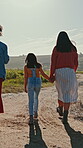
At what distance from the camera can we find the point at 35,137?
532cm

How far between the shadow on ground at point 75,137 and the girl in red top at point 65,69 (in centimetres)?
52

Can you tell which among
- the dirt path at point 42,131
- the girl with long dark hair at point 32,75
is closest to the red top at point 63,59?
the girl with long dark hair at point 32,75

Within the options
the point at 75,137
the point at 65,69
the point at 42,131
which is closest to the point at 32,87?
the point at 65,69

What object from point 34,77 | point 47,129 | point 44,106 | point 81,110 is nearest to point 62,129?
point 47,129

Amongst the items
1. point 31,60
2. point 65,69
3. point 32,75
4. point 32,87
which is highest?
point 31,60

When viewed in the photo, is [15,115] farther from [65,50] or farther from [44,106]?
[65,50]

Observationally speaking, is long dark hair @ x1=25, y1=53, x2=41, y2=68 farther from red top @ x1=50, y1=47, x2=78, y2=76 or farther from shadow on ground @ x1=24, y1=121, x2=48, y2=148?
shadow on ground @ x1=24, y1=121, x2=48, y2=148

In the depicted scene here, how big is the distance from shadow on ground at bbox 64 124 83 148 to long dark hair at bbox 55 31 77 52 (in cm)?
162

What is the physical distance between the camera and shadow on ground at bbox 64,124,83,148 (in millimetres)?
4928

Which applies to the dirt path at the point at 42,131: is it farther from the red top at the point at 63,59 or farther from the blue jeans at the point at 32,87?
the red top at the point at 63,59

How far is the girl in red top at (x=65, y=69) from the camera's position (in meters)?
6.24

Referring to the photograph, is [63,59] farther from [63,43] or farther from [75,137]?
[75,137]

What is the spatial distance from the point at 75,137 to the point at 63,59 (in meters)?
1.73

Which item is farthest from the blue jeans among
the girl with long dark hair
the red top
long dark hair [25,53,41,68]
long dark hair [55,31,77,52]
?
long dark hair [55,31,77,52]
